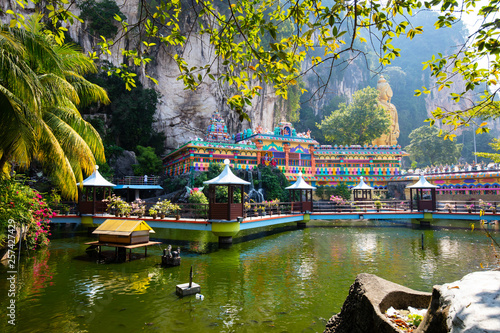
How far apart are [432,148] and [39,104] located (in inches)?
1995

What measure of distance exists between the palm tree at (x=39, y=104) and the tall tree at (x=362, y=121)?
32.3m

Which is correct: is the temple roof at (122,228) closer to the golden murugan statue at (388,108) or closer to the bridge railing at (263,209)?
the bridge railing at (263,209)

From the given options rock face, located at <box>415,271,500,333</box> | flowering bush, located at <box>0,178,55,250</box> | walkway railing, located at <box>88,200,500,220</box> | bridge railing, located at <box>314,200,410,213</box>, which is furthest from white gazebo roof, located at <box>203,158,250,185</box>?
rock face, located at <box>415,271,500,333</box>

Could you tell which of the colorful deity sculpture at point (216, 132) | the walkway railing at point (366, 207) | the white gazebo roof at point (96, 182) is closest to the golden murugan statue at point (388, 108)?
the walkway railing at point (366, 207)

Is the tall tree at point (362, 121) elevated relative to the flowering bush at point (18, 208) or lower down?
elevated

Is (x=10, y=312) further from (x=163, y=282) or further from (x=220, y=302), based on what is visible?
(x=220, y=302)

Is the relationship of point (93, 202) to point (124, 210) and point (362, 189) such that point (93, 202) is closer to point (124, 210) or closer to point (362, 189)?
point (124, 210)

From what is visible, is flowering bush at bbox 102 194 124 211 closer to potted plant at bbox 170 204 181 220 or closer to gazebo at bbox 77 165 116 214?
gazebo at bbox 77 165 116 214

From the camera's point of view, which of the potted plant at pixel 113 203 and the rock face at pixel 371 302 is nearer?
the rock face at pixel 371 302

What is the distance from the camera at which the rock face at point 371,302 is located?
374cm

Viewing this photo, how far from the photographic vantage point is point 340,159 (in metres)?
32.5

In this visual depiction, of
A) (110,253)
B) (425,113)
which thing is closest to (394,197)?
(110,253)

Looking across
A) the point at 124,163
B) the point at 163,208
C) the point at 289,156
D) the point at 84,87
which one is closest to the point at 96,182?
the point at 163,208

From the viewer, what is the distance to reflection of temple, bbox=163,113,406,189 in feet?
88.9
